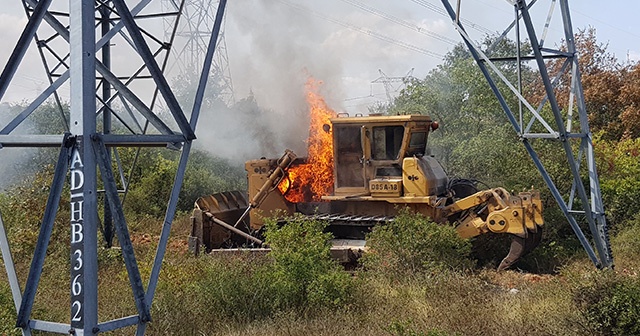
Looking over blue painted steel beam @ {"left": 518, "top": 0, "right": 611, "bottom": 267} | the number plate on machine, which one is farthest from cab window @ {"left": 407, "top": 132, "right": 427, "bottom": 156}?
blue painted steel beam @ {"left": 518, "top": 0, "right": 611, "bottom": 267}

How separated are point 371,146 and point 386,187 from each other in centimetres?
91

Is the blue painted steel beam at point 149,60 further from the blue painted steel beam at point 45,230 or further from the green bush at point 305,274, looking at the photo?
the green bush at point 305,274

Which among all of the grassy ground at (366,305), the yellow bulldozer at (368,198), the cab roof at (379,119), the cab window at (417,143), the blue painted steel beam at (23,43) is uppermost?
the blue painted steel beam at (23,43)

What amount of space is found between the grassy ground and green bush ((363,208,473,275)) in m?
0.40

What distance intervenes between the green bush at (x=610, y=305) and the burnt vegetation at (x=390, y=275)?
0.04 feet

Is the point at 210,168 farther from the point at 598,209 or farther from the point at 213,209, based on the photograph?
the point at 598,209

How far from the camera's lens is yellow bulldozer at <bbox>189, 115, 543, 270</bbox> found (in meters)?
12.6

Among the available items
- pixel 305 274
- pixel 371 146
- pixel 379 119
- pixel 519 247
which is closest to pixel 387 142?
pixel 371 146

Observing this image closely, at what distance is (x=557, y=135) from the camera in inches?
419

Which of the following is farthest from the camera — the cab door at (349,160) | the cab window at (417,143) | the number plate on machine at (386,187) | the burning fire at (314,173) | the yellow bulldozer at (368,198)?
the burning fire at (314,173)

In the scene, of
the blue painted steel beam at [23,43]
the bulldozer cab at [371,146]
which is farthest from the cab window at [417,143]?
the blue painted steel beam at [23,43]

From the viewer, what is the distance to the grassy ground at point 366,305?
295 inches

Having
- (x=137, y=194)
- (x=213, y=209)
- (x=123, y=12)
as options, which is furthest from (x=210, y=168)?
(x=123, y=12)

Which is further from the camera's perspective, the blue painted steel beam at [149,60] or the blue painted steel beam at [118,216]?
the blue painted steel beam at [149,60]
